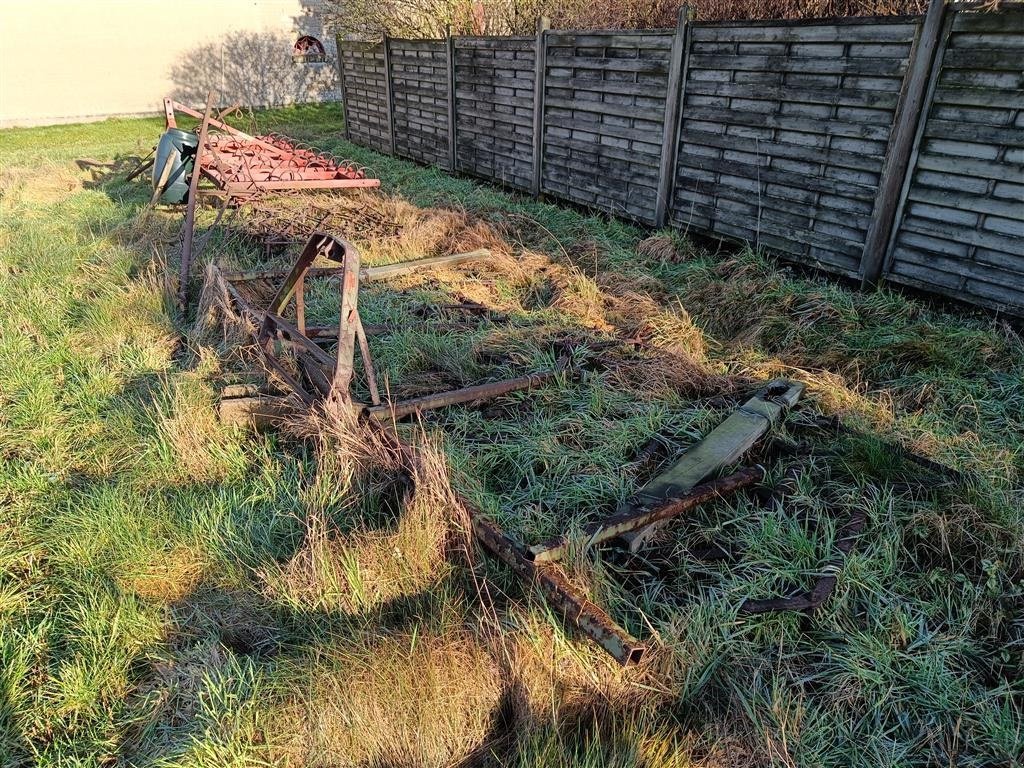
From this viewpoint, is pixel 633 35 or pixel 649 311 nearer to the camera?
pixel 649 311

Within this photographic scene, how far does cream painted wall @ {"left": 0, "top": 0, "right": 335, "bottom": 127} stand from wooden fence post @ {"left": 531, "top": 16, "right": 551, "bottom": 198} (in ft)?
53.3

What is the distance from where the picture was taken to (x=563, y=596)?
2.07 metres

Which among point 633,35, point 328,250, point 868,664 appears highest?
point 633,35

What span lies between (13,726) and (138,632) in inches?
15.6

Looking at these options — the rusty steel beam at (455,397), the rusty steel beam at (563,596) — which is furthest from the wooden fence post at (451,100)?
the rusty steel beam at (563,596)

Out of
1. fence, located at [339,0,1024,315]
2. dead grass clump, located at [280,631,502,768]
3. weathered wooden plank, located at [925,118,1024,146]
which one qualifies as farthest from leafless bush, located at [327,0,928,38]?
dead grass clump, located at [280,631,502,768]

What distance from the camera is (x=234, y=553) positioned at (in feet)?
8.38

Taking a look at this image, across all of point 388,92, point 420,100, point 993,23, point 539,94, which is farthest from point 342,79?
point 993,23

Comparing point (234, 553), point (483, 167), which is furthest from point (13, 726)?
point (483, 167)

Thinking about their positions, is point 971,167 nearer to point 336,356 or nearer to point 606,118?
point 606,118

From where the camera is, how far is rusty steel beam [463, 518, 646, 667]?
6.15 feet

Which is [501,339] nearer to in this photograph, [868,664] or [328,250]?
[328,250]

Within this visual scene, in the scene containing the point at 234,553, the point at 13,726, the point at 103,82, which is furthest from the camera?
the point at 103,82

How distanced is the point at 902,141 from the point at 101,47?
68.6 ft
